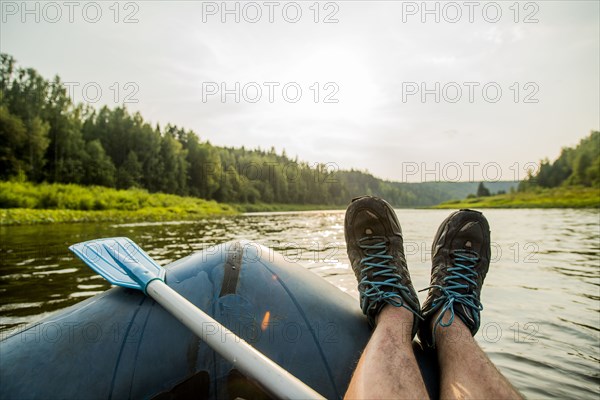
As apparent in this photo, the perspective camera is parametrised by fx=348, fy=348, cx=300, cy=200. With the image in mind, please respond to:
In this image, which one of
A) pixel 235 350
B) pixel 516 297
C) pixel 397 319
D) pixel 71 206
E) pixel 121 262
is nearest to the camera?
pixel 235 350

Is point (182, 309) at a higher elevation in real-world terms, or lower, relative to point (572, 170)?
lower

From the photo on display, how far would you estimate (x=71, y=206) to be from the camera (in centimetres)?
2086

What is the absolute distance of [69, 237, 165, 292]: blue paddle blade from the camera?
141 centimetres

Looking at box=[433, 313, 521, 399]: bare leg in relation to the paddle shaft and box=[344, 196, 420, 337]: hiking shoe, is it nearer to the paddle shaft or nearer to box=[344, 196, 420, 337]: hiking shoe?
box=[344, 196, 420, 337]: hiking shoe

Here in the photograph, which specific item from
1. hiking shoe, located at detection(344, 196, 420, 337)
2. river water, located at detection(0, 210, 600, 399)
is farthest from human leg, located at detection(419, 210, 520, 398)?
river water, located at detection(0, 210, 600, 399)

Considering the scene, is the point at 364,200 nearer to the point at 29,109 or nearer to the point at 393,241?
the point at 393,241

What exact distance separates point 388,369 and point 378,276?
634 millimetres

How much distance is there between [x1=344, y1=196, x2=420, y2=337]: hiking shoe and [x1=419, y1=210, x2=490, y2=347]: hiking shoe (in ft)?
0.33

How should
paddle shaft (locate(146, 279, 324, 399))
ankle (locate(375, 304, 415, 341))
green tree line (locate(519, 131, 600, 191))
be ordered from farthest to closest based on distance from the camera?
green tree line (locate(519, 131, 600, 191)) < ankle (locate(375, 304, 415, 341)) < paddle shaft (locate(146, 279, 324, 399))

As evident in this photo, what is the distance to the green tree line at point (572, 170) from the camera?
5806cm

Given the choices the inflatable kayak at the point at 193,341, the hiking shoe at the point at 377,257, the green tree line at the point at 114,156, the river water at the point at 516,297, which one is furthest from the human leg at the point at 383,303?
the green tree line at the point at 114,156

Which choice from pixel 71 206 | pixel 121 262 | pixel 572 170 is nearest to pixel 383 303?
pixel 121 262

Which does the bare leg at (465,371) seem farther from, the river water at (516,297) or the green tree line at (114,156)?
the green tree line at (114,156)

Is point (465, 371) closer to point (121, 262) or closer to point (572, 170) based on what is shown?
point (121, 262)
